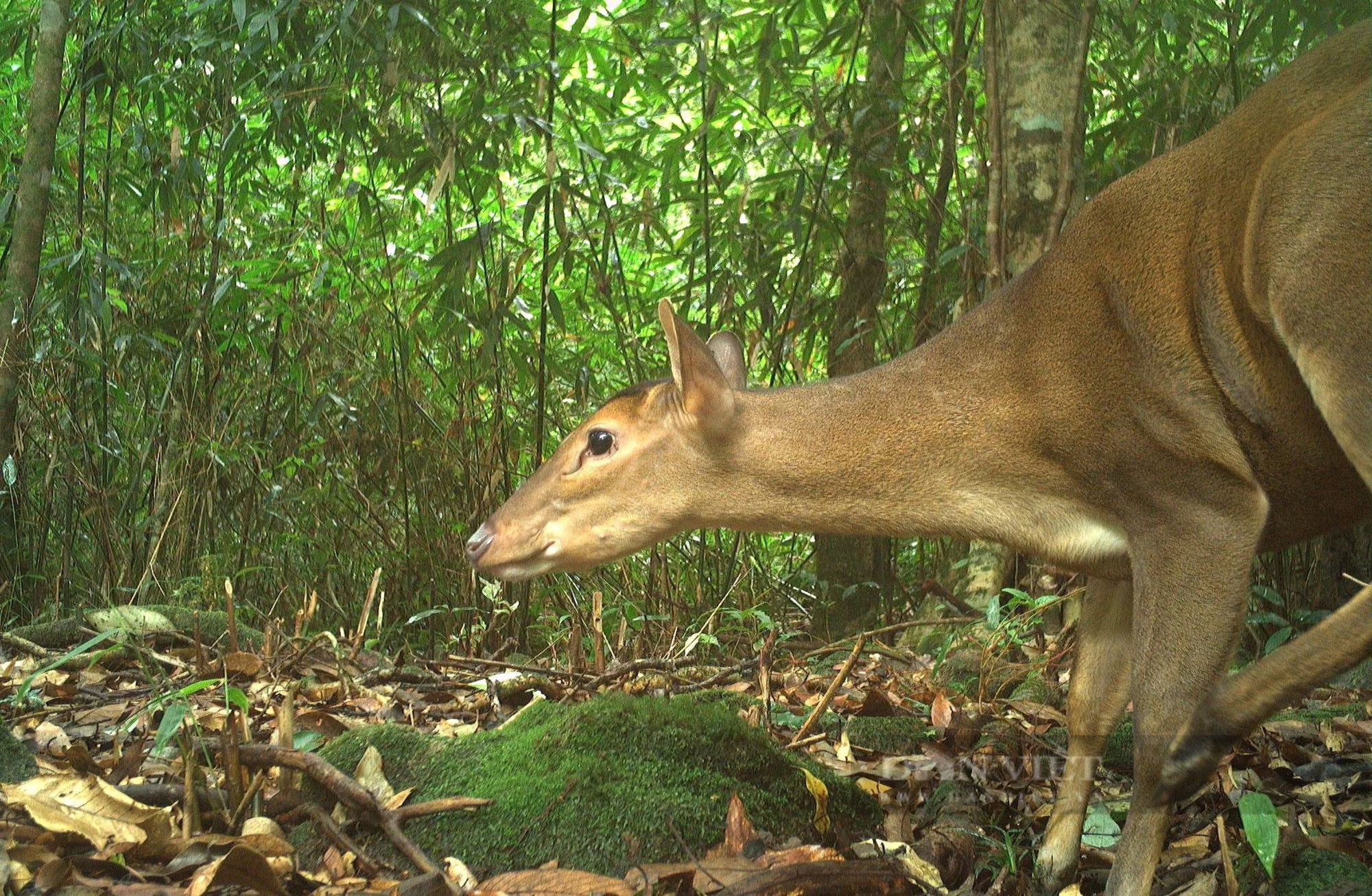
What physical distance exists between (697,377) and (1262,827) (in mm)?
1745

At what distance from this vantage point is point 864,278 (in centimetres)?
616

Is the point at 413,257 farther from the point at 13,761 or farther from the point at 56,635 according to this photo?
the point at 13,761

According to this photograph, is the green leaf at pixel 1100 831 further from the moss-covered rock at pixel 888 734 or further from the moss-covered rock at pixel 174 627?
the moss-covered rock at pixel 174 627

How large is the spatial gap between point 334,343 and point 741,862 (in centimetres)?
448

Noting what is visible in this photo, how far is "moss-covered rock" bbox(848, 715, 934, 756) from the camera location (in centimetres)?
355

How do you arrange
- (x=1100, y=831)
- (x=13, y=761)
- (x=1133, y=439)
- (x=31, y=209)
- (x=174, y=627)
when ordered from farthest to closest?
(x=31, y=209) < (x=174, y=627) < (x=1100, y=831) < (x=1133, y=439) < (x=13, y=761)

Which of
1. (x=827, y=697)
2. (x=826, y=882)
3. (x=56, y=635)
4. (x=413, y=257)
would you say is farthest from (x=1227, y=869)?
(x=413, y=257)

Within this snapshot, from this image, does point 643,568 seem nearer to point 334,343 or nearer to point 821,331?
point 821,331

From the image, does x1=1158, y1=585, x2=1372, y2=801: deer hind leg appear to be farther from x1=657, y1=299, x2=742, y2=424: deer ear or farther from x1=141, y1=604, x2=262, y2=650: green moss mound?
x1=141, y1=604, x2=262, y2=650: green moss mound

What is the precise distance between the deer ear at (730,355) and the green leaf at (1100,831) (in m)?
1.62

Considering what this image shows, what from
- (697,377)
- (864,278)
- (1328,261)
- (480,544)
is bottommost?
(480,544)

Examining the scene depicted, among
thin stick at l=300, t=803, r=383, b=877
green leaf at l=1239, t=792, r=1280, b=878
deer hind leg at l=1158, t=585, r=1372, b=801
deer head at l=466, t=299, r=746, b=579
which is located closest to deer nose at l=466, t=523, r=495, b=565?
deer head at l=466, t=299, r=746, b=579

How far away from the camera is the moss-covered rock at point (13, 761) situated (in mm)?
2576

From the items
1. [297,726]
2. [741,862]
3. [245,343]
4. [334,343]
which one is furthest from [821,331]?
[741,862]
